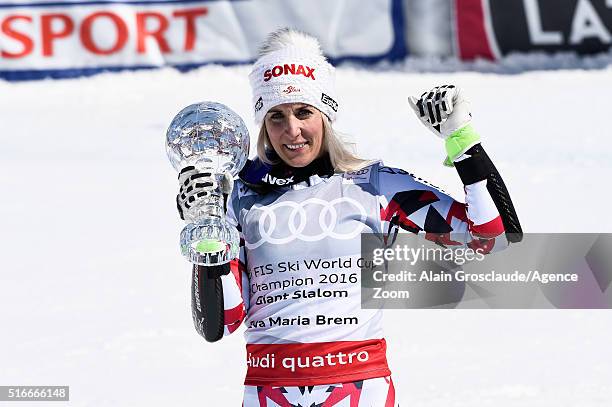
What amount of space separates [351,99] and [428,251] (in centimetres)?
490

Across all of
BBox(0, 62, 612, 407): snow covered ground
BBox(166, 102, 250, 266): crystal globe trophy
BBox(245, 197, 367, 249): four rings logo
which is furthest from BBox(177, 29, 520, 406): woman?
BBox(0, 62, 612, 407): snow covered ground

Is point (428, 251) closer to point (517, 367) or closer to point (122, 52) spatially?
point (517, 367)

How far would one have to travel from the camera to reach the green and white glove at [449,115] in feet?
10.1

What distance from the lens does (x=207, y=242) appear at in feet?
9.43

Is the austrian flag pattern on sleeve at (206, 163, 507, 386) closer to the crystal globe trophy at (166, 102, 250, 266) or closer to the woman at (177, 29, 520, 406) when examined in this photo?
the woman at (177, 29, 520, 406)

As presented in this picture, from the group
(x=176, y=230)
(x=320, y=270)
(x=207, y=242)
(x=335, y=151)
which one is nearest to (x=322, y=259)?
(x=320, y=270)

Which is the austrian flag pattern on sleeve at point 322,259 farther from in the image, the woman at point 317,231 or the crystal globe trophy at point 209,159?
the crystal globe trophy at point 209,159

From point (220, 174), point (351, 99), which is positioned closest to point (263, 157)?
point (220, 174)

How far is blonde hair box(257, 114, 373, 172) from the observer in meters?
3.32

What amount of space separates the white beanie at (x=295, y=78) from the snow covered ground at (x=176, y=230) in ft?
5.94

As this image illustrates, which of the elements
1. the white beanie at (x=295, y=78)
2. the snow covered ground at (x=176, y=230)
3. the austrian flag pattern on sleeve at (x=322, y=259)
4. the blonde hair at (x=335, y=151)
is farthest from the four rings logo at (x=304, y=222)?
the snow covered ground at (x=176, y=230)

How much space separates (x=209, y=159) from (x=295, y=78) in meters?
0.51

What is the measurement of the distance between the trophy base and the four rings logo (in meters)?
0.33

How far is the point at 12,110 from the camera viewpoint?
33.3 ft
